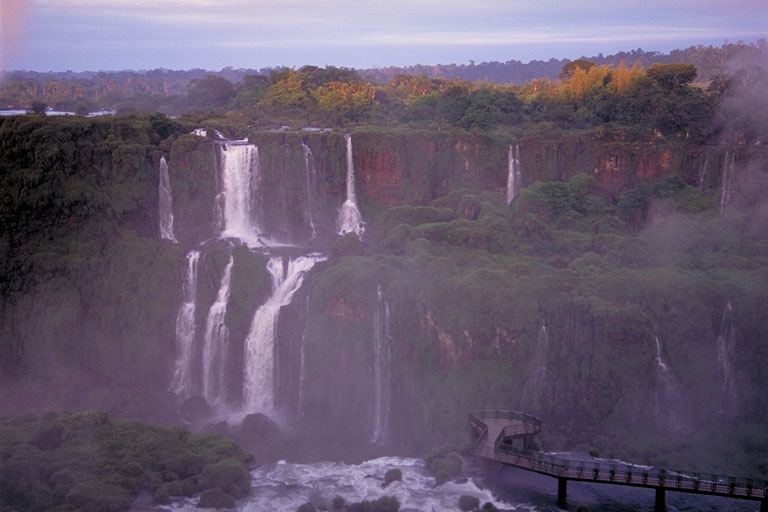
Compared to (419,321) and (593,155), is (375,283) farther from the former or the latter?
(593,155)

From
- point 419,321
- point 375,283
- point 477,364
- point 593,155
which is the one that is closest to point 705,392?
point 477,364

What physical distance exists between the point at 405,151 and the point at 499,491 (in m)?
24.5

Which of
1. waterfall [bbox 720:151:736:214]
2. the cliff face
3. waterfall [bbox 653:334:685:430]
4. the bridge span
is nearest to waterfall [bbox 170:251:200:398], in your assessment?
the cliff face

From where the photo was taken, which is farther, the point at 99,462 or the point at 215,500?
the point at 99,462

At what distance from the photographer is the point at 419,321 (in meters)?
34.6

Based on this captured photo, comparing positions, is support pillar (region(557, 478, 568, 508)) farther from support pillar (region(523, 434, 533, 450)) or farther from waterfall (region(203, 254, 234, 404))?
waterfall (region(203, 254, 234, 404))

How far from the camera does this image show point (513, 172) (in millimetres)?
47188

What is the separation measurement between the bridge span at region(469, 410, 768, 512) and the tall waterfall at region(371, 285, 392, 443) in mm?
5553

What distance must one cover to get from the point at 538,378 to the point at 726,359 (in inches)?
283

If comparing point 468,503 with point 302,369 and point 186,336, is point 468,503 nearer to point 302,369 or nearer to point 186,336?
point 302,369

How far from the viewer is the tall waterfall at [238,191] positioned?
143ft

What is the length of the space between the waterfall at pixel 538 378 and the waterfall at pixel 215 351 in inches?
509

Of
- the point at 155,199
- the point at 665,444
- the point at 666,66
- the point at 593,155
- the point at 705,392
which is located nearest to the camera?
the point at 665,444

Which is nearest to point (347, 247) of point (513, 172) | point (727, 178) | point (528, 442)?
point (513, 172)
